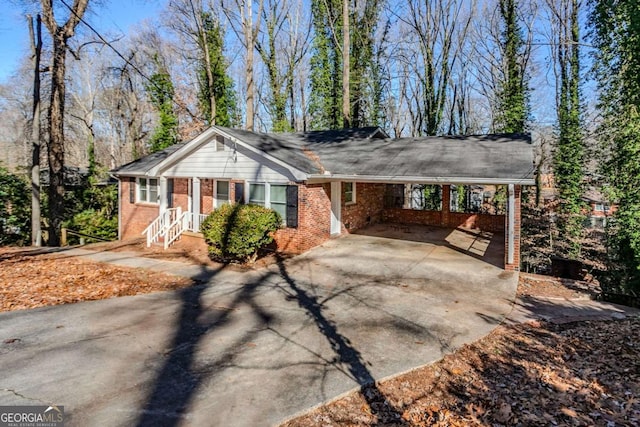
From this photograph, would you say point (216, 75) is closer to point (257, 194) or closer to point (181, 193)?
point (181, 193)

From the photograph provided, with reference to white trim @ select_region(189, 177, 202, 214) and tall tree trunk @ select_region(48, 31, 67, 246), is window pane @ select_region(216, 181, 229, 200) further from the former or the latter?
tall tree trunk @ select_region(48, 31, 67, 246)

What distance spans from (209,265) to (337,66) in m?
17.6

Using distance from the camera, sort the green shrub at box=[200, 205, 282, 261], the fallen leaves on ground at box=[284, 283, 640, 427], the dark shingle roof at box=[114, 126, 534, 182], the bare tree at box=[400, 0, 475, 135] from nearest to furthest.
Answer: the fallen leaves on ground at box=[284, 283, 640, 427] → the dark shingle roof at box=[114, 126, 534, 182] → the green shrub at box=[200, 205, 282, 261] → the bare tree at box=[400, 0, 475, 135]

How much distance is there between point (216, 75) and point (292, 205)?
17840 mm

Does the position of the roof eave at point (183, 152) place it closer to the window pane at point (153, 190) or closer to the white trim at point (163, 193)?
the white trim at point (163, 193)

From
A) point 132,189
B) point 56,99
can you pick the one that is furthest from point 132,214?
point 56,99

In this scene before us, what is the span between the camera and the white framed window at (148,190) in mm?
16016

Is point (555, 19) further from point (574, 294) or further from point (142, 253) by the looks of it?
point (142, 253)

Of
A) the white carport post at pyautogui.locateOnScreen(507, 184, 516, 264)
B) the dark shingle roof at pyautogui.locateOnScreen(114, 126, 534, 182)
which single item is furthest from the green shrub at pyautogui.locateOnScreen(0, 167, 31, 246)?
the white carport post at pyautogui.locateOnScreen(507, 184, 516, 264)

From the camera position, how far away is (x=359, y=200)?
14398 mm

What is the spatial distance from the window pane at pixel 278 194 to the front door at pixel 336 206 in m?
1.76

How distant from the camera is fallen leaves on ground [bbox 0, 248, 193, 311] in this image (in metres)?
7.19

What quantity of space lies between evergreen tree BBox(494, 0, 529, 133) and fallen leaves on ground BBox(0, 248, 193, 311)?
691 inches

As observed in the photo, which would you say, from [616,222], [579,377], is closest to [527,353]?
[579,377]
